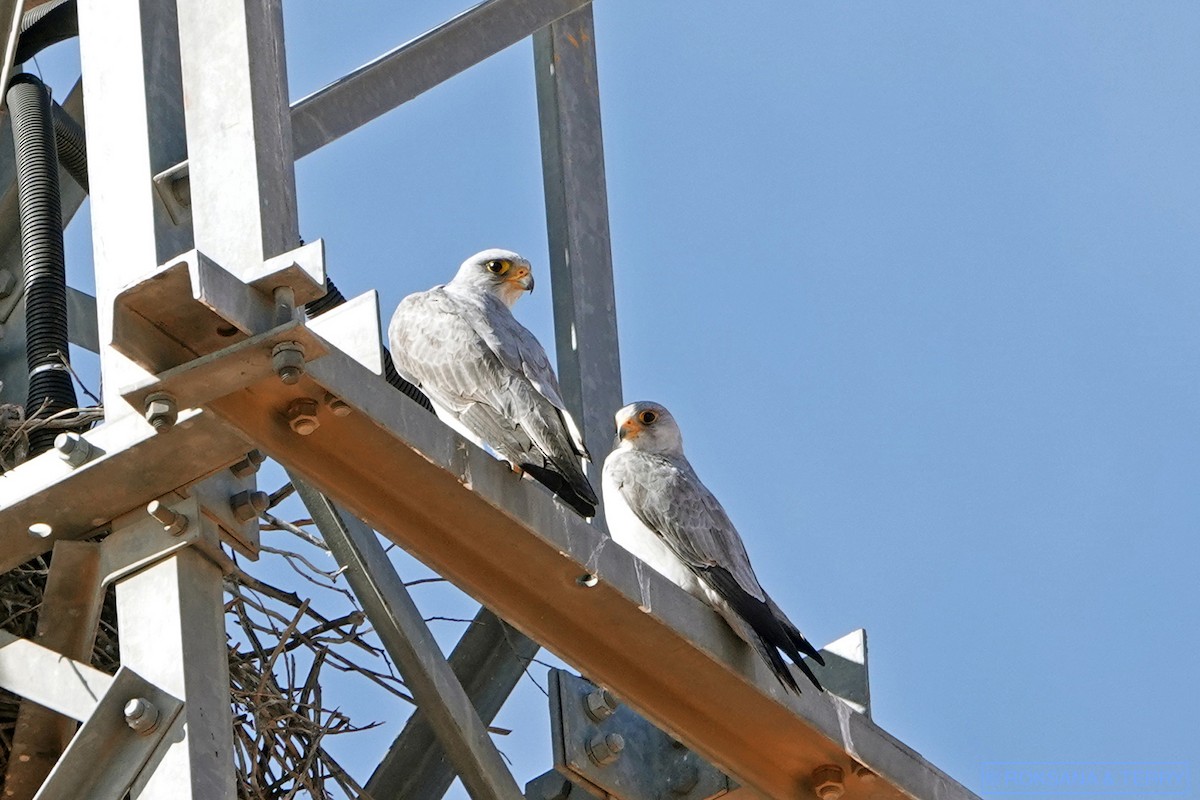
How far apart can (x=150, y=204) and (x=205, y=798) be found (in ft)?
3.82

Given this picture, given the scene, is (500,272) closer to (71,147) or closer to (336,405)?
(71,147)

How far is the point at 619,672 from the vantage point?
4.43 metres

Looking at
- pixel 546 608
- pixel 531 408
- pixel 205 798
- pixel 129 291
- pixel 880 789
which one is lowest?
pixel 205 798

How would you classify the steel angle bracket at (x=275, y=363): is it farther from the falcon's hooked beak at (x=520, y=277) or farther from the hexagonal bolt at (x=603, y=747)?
the falcon's hooked beak at (x=520, y=277)

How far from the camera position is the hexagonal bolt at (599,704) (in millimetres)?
5031

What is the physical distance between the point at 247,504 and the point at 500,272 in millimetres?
2096

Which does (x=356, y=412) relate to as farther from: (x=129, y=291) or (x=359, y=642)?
(x=359, y=642)

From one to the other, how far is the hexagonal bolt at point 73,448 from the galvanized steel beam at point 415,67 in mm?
1081

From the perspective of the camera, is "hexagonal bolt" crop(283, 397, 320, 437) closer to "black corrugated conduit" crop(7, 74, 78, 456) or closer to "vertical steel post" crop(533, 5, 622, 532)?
"vertical steel post" crop(533, 5, 622, 532)

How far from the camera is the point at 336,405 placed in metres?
3.78

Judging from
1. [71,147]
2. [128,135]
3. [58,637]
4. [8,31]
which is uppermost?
[71,147]

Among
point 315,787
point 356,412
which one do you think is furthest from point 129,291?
point 315,787

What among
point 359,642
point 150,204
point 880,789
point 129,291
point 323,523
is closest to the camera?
point 129,291

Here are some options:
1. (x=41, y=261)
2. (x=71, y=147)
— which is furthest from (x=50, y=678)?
(x=71, y=147)
